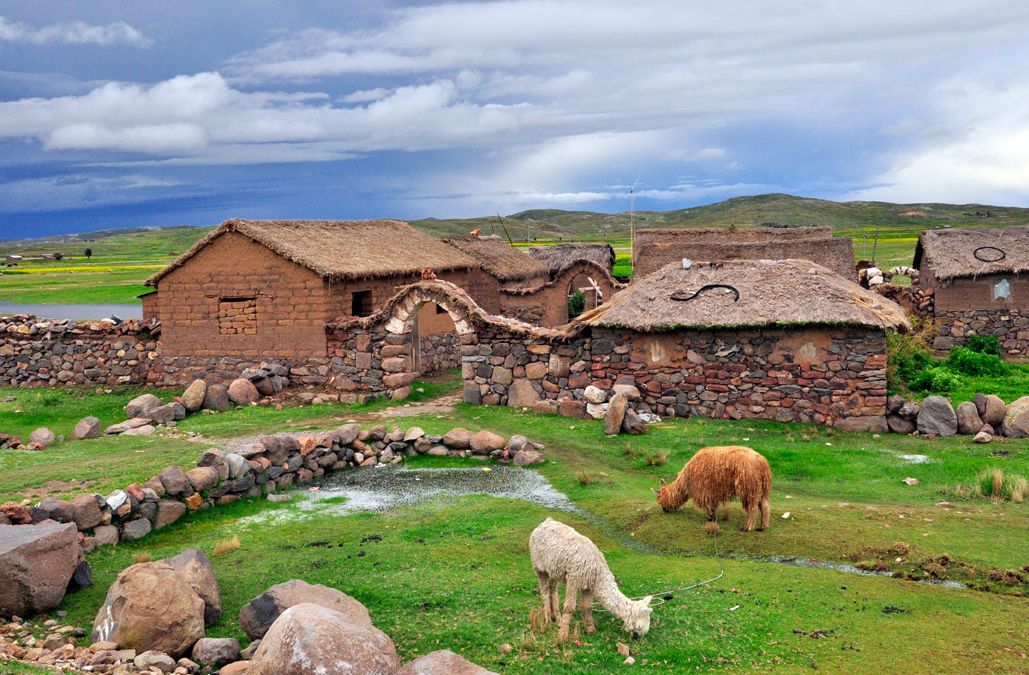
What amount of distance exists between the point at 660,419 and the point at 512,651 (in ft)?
35.8

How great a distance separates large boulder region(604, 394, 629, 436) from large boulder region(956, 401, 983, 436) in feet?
19.8

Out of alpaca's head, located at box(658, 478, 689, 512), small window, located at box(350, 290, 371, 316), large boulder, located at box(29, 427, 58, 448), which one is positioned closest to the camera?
alpaca's head, located at box(658, 478, 689, 512)

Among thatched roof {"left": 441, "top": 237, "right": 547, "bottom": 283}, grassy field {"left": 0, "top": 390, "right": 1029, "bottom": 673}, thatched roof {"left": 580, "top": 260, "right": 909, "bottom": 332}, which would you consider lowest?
grassy field {"left": 0, "top": 390, "right": 1029, "bottom": 673}

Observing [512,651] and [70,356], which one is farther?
[70,356]

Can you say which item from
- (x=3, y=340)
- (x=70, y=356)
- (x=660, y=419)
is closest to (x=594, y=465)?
(x=660, y=419)

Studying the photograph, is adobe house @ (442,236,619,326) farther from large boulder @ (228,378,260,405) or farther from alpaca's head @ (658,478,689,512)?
alpaca's head @ (658,478,689,512)

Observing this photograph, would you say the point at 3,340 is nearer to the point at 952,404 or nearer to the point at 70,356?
the point at 70,356

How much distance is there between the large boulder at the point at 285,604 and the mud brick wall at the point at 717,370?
10943 millimetres

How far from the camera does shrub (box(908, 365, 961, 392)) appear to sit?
1992 cm

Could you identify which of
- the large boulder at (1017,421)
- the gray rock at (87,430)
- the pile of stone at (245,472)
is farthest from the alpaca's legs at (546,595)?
the gray rock at (87,430)

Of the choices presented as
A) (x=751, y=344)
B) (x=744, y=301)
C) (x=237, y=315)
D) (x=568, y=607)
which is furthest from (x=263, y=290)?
(x=568, y=607)

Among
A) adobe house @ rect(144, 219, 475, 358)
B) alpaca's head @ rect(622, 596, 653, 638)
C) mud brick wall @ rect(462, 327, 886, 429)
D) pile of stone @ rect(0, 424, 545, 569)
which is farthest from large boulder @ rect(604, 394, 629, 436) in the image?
alpaca's head @ rect(622, 596, 653, 638)

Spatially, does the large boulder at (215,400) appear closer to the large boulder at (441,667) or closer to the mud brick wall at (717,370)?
the mud brick wall at (717,370)

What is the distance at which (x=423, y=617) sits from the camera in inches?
364
